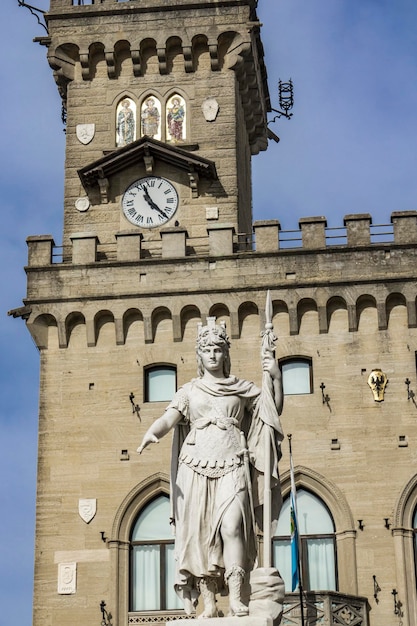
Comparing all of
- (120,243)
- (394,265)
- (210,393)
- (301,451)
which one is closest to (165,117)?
(120,243)

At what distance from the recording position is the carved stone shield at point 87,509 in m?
33.7

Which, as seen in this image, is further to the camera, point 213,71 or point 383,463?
point 213,71

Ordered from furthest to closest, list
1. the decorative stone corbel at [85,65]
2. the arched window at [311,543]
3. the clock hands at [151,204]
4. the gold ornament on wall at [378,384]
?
1. the decorative stone corbel at [85,65]
2. the clock hands at [151,204]
3. the gold ornament on wall at [378,384]
4. the arched window at [311,543]

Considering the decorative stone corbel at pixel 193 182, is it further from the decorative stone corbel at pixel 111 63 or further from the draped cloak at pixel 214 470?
the draped cloak at pixel 214 470

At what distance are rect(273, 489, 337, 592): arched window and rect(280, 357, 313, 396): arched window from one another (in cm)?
246

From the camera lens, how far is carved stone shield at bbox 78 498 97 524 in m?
33.7

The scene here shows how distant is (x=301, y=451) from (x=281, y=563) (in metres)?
2.60

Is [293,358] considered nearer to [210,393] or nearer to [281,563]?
[281,563]

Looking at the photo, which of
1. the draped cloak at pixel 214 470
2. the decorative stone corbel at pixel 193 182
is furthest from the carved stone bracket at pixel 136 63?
the draped cloak at pixel 214 470

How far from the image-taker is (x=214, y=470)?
14.3 m

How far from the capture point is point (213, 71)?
39.0m

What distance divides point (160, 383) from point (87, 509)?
3518mm

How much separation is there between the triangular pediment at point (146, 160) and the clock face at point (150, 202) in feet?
1.43

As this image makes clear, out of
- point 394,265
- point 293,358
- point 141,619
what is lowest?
point 141,619
